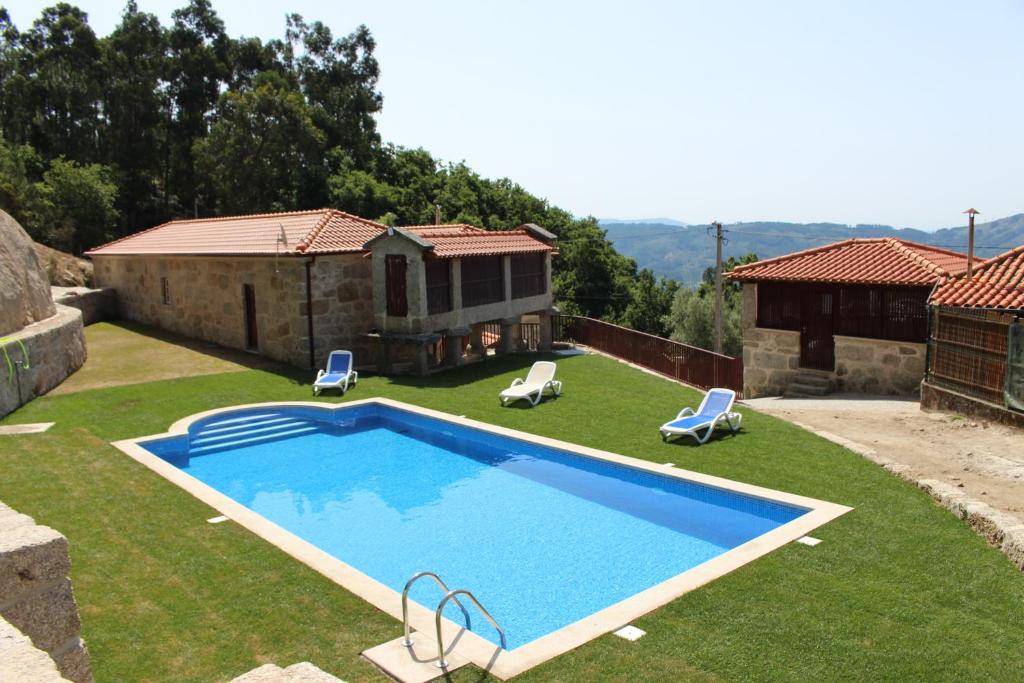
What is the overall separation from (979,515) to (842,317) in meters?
11.5

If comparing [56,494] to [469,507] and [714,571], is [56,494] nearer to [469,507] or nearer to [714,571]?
[469,507]

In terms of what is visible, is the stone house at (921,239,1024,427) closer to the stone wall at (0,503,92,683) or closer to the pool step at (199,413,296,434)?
the pool step at (199,413,296,434)

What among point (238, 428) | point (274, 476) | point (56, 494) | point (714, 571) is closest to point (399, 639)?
point (714, 571)

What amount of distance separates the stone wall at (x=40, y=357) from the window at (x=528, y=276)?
40.7 ft

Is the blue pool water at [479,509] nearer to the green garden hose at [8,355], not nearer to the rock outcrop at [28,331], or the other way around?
the green garden hose at [8,355]

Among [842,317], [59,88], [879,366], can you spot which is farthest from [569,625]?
[59,88]

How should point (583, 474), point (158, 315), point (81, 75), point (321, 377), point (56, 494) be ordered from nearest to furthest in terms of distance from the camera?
point (56, 494)
point (583, 474)
point (321, 377)
point (158, 315)
point (81, 75)

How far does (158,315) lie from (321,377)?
11376 millimetres

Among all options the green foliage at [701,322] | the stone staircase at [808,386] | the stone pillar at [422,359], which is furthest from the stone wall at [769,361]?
the green foliage at [701,322]

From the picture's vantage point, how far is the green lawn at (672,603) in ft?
22.1

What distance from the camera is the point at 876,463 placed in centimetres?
1237

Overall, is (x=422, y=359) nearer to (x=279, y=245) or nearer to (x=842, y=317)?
(x=279, y=245)

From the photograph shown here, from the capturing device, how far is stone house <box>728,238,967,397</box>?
19188 mm

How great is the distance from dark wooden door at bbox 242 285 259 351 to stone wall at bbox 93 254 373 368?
144 mm
